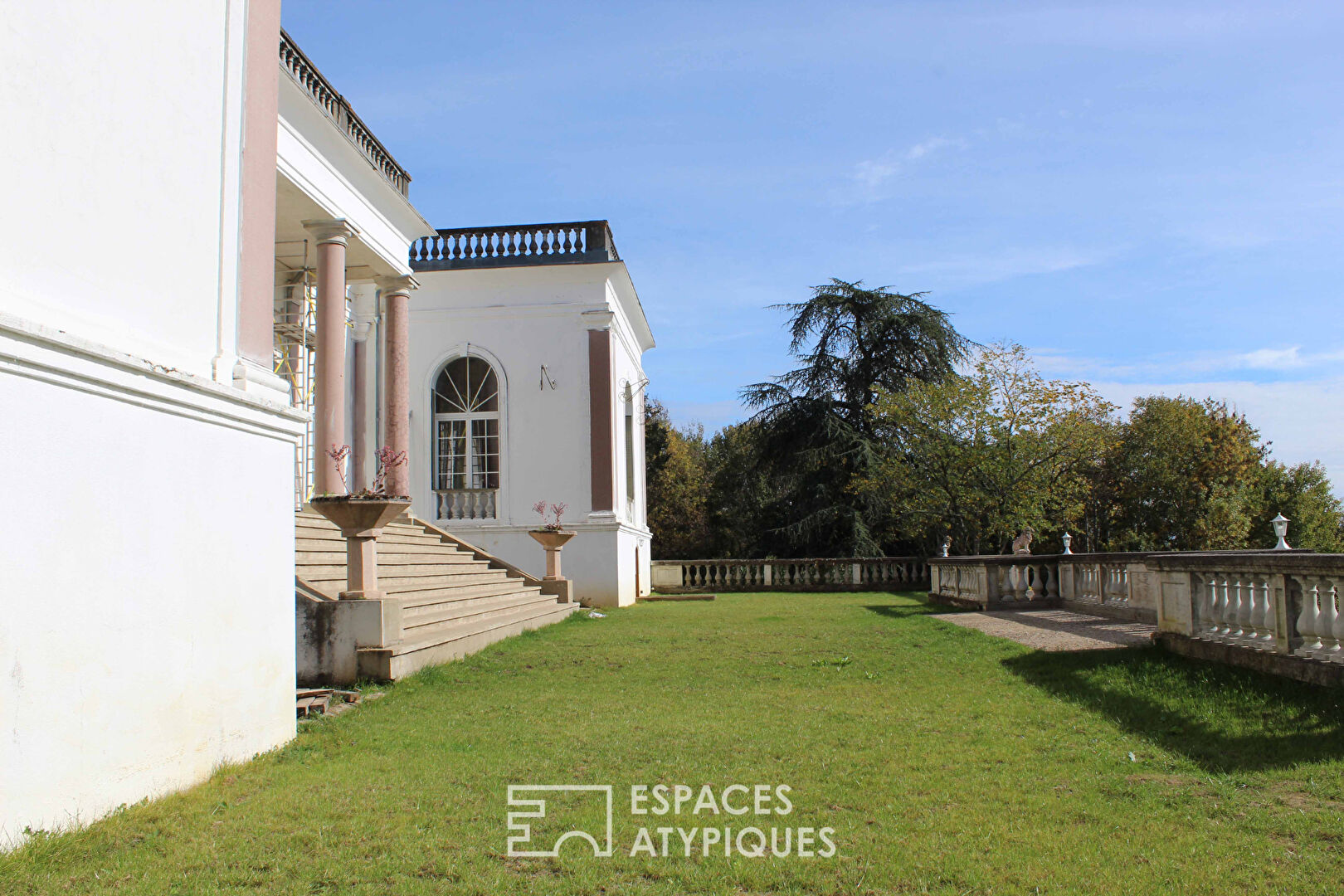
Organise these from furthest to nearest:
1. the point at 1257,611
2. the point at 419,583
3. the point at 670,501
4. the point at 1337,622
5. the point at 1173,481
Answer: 1. the point at 670,501
2. the point at 1173,481
3. the point at 419,583
4. the point at 1257,611
5. the point at 1337,622

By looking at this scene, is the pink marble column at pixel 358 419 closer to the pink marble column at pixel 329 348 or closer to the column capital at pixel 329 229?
the pink marble column at pixel 329 348

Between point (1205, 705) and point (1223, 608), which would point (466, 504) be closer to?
point (1223, 608)

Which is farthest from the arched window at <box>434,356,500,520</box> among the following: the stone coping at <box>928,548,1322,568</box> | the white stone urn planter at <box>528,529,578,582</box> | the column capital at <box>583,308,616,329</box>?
the stone coping at <box>928,548,1322,568</box>

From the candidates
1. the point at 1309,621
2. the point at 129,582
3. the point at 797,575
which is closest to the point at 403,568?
the point at 129,582

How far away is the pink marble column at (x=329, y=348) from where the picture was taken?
45.2 feet

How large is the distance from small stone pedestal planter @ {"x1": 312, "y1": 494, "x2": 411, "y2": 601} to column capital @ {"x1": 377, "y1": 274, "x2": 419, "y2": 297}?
335 inches

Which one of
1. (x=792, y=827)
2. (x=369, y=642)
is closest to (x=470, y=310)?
(x=369, y=642)

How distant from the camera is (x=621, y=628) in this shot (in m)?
14.9

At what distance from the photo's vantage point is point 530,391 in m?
22.6

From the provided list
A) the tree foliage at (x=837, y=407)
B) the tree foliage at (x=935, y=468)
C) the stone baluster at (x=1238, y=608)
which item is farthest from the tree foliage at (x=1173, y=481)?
the stone baluster at (x=1238, y=608)

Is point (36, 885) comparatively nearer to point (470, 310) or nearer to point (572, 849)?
point (572, 849)

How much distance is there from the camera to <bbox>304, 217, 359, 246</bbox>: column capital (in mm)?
14117

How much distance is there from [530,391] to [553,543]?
5.49 m

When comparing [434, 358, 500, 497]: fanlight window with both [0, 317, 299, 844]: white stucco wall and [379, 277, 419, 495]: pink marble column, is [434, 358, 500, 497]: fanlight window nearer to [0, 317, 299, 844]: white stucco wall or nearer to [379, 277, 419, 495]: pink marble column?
[379, 277, 419, 495]: pink marble column
